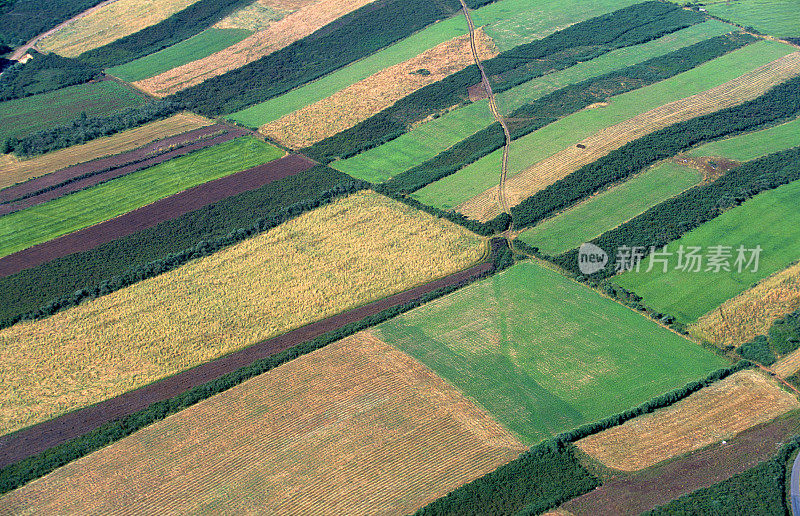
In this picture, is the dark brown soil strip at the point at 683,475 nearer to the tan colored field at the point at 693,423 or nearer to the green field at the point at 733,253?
the tan colored field at the point at 693,423

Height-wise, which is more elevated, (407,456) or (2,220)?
(2,220)

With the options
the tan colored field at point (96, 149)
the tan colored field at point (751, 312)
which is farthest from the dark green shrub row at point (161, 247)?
the tan colored field at point (751, 312)

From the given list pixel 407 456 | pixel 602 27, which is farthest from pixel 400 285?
pixel 602 27

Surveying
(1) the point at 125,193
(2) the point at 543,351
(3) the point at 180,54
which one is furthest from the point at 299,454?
(3) the point at 180,54

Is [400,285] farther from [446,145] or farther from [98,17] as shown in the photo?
[98,17]

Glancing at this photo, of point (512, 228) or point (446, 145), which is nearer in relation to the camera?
point (512, 228)

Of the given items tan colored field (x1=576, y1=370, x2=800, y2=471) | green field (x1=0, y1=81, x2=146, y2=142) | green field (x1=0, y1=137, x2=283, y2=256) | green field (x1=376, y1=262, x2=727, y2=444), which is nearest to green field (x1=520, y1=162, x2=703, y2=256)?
green field (x1=376, y1=262, x2=727, y2=444)

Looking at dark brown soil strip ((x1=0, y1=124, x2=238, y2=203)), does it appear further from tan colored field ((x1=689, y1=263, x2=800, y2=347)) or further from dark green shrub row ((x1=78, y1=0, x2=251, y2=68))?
tan colored field ((x1=689, y1=263, x2=800, y2=347))
